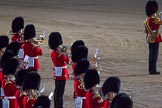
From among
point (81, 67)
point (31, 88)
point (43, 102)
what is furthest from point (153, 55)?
point (43, 102)

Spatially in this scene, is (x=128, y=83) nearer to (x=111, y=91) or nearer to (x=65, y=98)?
(x=65, y=98)

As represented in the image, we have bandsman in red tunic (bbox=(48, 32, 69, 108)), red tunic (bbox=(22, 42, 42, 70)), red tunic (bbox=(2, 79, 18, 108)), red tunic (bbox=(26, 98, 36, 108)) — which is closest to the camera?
red tunic (bbox=(26, 98, 36, 108))

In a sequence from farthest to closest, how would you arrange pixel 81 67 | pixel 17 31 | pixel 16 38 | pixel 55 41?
pixel 17 31
pixel 16 38
pixel 55 41
pixel 81 67

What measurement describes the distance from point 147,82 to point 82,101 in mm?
4512

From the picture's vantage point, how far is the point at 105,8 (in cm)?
2722

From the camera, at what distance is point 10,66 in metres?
10.3

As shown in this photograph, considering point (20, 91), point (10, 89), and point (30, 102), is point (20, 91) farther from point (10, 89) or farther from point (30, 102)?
point (30, 102)

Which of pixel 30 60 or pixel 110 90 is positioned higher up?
pixel 110 90

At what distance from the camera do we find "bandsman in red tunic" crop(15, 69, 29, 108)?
933 cm

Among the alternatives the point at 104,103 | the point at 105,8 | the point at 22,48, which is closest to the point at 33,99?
the point at 104,103

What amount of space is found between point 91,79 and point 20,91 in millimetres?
1056

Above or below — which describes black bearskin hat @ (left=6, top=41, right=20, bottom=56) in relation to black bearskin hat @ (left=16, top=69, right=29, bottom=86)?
above

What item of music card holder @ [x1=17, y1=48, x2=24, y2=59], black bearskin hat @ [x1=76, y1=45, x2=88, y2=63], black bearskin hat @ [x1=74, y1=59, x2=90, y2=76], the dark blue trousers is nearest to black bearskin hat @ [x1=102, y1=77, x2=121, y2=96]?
black bearskin hat @ [x1=74, y1=59, x2=90, y2=76]

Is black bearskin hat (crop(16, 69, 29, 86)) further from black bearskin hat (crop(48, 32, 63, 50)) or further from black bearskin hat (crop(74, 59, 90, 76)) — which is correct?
black bearskin hat (crop(48, 32, 63, 50))
